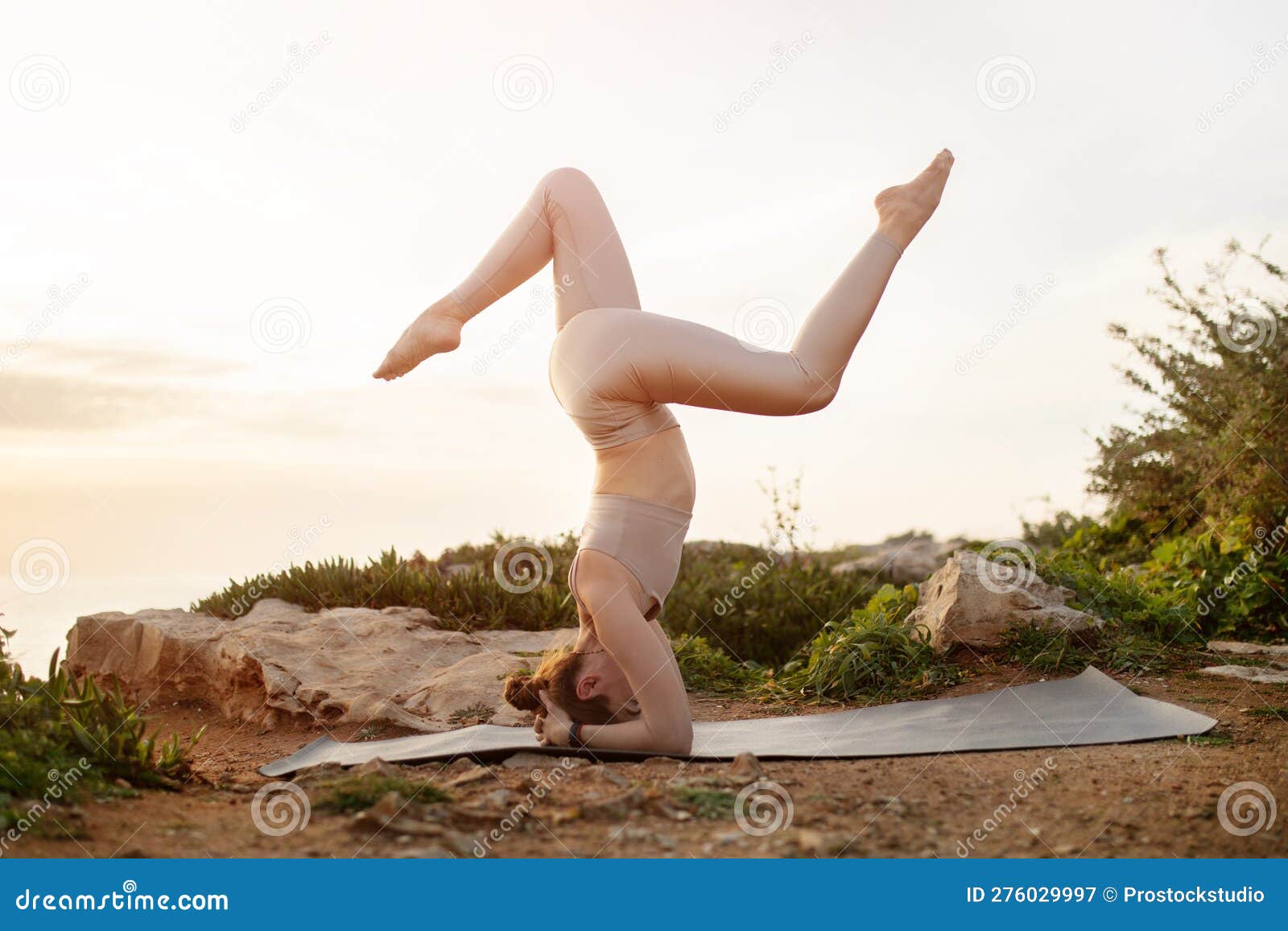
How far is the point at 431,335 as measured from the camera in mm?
3547

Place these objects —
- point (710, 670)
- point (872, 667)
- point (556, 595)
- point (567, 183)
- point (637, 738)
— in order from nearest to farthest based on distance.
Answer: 1. point (637, 738)
2. point (567, 183)
3. point (872, 667)
4. point (710, 670)
5. point (556, 595)

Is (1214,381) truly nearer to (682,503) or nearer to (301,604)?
(682,503)

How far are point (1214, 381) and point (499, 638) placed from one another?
4870 mm

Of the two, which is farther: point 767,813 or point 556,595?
point 556,595

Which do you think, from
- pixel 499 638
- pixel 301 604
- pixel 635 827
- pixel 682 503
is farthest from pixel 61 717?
pixel 301 604

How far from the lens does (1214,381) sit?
684cm

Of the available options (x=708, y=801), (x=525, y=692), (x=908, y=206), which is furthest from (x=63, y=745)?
(x=908, y=206)

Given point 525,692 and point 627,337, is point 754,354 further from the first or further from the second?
point 525,692

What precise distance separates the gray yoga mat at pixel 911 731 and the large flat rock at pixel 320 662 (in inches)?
24.5

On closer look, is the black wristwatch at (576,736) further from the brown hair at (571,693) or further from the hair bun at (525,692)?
the hair bun at (525,692)

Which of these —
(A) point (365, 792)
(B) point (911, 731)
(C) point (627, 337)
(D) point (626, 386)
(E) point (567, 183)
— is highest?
(E) point (567, 183)

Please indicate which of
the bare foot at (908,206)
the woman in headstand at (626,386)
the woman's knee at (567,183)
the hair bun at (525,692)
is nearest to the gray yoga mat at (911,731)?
the hair bun at (525,692)

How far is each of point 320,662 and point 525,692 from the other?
189 centimetres

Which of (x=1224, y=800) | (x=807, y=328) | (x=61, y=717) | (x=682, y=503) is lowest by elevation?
(x=1224, y=800)
